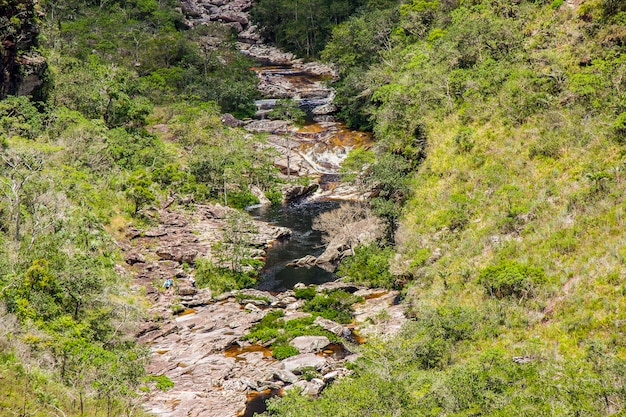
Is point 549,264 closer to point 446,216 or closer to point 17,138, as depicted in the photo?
point 446,216

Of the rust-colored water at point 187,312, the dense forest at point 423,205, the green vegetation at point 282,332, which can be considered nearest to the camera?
the dense forest at point 423,205

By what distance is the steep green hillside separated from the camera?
17.5 m

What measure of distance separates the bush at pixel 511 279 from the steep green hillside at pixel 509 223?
10cm

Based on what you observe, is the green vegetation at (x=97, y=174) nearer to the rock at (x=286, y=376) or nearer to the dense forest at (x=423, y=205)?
the dense forest at (x=423, y=205)

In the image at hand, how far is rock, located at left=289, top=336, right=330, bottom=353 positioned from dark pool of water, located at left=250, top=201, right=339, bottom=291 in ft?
37.3

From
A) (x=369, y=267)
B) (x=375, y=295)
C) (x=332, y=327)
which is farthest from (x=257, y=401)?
(x=369, y=267)

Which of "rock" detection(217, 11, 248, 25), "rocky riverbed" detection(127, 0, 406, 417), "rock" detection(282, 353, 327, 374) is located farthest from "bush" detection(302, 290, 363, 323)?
"rock" detection(217, 11, 248, 25)

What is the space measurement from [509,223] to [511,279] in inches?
222

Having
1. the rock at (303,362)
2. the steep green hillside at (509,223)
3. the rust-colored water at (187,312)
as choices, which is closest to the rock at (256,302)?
the rust-colored water at (187,312)

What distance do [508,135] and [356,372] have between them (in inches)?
873

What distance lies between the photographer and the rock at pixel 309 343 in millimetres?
27672

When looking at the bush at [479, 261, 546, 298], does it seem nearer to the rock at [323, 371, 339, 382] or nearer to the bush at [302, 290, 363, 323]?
the rock at [323, 371, 339, 382]

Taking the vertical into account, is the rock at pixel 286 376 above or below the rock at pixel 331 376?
below

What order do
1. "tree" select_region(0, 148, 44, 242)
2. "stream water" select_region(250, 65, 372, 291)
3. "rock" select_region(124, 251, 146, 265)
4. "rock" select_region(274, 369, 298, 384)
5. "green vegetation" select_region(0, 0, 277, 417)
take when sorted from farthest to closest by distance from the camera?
"stream water" select_region(250, 65, 372, 291) → "rock" select_region(124, 251, 146, 265) → "tree" select_region(0, 148, 44, 242) → "rock" select_region(274, 369, 298, 384) → "green vegetation" select_region(0, 0, 277, 417)
